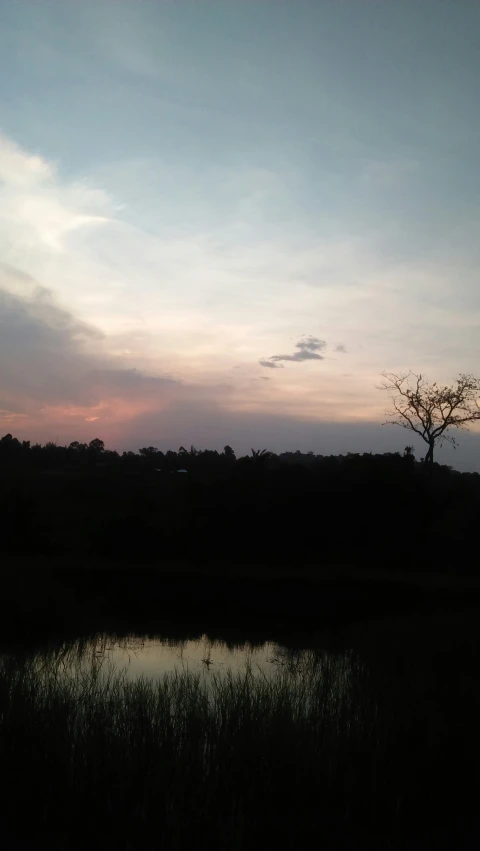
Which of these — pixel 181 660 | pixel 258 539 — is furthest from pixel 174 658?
pixel 258 539

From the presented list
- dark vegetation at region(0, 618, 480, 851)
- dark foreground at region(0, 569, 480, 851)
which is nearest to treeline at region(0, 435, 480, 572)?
dark foreground at region(0, 569, 480, 851)

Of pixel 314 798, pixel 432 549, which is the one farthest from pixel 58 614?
pixel 432 549

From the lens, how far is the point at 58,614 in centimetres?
1752

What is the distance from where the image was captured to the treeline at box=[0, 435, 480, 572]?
3064 cm

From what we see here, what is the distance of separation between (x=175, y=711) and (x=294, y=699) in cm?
191

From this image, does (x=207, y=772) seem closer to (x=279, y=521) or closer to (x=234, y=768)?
(x=234, y=768)

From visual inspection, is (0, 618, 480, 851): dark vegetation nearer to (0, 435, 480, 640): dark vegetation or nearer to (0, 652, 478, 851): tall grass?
(0, 652, 478, 851): tall grass

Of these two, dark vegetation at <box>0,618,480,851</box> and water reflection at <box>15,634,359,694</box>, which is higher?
dark vegetation at <box>0,618,480,851</box>

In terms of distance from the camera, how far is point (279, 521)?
105 ft

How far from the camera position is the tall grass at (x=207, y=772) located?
589cm

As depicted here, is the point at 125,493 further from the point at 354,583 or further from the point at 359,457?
the point at 354,583

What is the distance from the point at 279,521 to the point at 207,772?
83.0 ft

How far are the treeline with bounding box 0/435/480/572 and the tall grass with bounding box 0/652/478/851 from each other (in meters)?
22.4

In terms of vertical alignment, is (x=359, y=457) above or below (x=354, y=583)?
above
